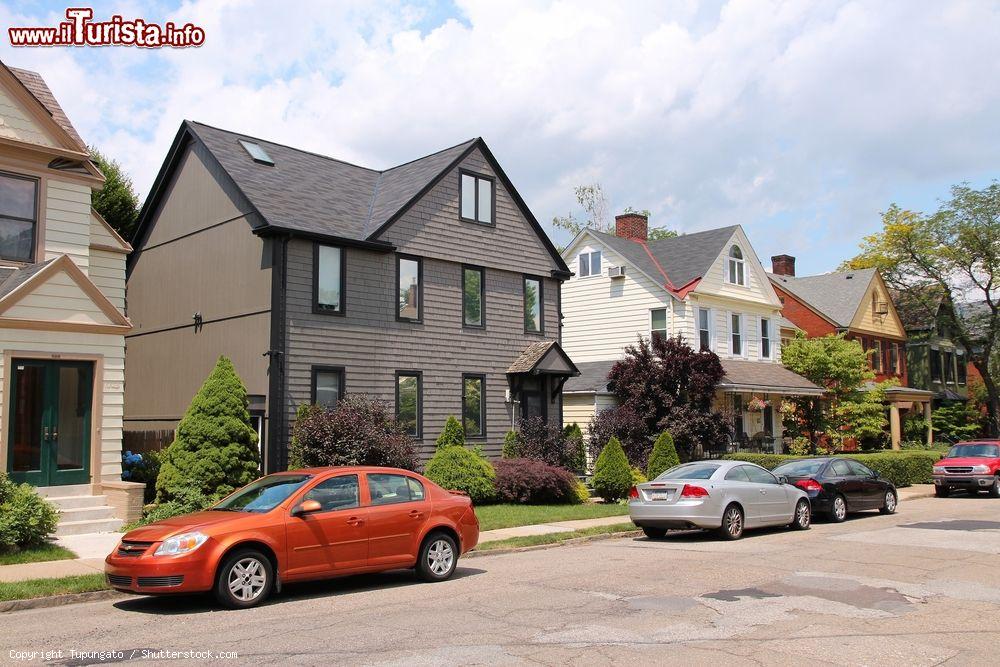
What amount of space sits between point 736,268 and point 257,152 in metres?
20.5

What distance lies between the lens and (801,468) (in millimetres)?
20172

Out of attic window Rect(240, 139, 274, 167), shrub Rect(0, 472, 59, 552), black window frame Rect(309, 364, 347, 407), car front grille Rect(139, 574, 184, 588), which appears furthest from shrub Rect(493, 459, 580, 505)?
car front grille Rect(139, 574, 184, 588)

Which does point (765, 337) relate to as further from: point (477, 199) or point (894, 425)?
point (477, 199)

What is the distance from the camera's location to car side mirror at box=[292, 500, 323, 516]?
1021 centimetres

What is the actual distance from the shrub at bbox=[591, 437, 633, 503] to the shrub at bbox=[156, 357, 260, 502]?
9.07 meters

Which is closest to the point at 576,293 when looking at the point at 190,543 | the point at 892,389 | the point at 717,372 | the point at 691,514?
the point at 717,372

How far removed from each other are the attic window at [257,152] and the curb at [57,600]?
14685mm

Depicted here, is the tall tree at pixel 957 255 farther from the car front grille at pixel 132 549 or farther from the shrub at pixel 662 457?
the car front grille at pixel 132 549

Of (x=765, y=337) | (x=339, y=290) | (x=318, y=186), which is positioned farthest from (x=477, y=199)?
(x=765, y=337)

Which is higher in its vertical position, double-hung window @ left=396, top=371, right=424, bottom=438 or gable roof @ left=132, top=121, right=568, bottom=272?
gable roof @ left=132, top=121, right=568, bottom=272

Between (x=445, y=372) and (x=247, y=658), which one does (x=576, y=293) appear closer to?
(x=445, y=372)

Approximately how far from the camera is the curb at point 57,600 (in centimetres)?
998

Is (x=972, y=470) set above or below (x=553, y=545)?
above

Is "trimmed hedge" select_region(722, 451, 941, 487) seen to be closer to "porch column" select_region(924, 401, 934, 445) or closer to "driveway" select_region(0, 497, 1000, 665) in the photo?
"porch column" select_region(924, 401, 934, 445)
